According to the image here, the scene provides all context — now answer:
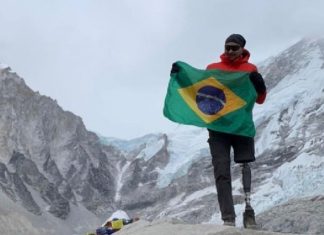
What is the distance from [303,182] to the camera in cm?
7606

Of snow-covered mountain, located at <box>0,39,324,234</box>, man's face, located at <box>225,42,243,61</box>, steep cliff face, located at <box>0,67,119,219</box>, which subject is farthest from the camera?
steep cliff face, located at <box>0,67,119,219</box>

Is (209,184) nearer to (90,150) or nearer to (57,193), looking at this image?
(57,193)

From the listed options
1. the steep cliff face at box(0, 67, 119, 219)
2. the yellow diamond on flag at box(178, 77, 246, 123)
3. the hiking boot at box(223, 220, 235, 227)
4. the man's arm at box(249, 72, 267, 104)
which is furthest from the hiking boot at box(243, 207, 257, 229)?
the steep cliff face at box(0, 67, 119, 219)

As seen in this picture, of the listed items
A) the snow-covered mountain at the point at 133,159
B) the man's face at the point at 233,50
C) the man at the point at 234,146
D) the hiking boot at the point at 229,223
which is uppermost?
the snow-covered mountain at the point at 133,159

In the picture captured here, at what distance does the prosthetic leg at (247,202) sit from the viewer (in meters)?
6.85

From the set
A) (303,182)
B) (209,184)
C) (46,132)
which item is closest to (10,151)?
(46,132)

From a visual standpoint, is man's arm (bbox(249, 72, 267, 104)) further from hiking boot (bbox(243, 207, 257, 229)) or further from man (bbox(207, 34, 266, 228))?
hiking boot (bbox(243, 207, 257, 229))

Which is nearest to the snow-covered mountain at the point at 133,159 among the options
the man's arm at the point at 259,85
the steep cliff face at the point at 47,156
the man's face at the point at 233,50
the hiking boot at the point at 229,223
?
the steep cliff face at the point at 47,156

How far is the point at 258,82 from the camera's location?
7199mm

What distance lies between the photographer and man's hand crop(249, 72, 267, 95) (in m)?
7.16

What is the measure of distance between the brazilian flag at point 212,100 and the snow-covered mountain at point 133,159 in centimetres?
8538

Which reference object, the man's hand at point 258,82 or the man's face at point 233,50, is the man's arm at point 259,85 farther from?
the man's face at point 233,50

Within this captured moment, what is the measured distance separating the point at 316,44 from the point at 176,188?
55.2 m

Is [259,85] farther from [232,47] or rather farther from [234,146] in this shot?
[234,146]
